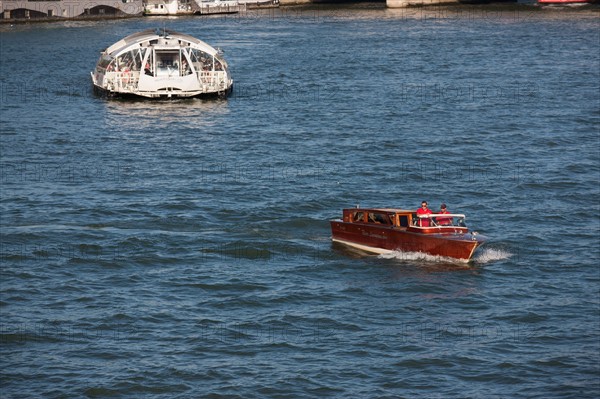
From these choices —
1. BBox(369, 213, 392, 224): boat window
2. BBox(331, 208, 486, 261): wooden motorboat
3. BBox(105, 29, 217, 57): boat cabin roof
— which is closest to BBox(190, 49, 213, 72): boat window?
BBox(105, 29, 217, 57): boat cabin roof

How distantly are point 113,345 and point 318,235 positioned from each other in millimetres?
15094

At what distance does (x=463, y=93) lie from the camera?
93938mm

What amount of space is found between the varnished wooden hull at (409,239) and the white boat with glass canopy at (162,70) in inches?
1510

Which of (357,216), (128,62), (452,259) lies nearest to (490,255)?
(452,259)

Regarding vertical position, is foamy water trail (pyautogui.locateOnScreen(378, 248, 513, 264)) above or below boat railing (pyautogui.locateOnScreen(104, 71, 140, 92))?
below

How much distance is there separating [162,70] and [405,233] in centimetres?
4393

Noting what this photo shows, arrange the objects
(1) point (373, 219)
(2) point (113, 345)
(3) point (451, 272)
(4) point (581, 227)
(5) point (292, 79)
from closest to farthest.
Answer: (2) point (113, 345) < (3) point (451, 272) < (1) point (373, 219) < (4) point (581, 227) < (5) point (292, 79)

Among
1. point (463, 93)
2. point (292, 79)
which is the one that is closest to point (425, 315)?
point (463, 93)

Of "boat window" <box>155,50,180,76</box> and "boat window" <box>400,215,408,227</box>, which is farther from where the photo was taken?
"boat window" <box>155,50,180,76</box>

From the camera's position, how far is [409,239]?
168ft

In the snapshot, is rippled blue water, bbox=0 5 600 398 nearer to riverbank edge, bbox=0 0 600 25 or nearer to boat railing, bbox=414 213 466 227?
boat railing, bbox=414 213 466 227

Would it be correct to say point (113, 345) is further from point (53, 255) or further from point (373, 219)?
point (373, 219)

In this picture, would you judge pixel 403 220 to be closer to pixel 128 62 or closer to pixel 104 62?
pixel 128 62

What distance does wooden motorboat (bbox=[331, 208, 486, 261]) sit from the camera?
165ft
